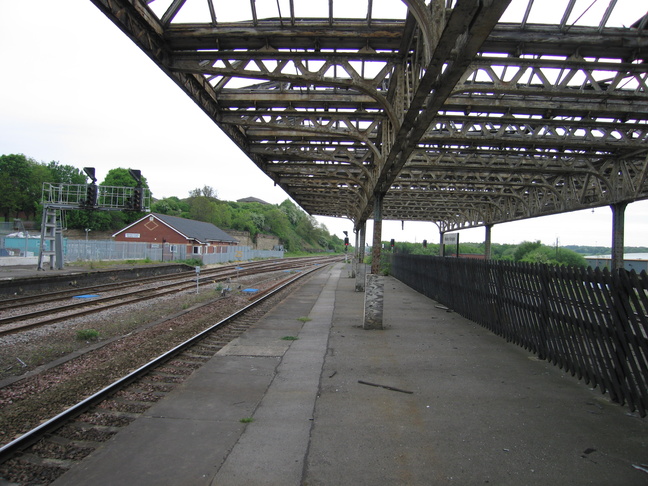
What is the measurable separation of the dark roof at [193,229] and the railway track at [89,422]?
43847 mm

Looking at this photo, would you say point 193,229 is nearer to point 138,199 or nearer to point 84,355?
point 138,199

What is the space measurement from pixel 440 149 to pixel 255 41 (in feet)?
26.1

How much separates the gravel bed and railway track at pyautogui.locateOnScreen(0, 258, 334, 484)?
0.20ft

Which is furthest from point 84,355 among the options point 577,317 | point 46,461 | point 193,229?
point 193,229

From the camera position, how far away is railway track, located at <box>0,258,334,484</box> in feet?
12.5

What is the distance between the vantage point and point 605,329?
17.8 feet

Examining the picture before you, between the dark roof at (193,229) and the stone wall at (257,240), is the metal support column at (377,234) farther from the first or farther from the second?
the stone wall at (257,240)

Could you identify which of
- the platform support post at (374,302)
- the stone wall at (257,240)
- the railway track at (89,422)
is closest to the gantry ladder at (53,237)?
the railway track at (89,422)

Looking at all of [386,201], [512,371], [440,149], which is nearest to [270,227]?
[386,201]

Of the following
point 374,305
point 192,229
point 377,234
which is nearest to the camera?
point 374,305

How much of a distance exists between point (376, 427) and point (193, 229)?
5225cm

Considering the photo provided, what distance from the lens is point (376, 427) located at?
15.1ft

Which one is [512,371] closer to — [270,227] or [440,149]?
[440,149]

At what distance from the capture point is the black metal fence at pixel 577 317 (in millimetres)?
4953
